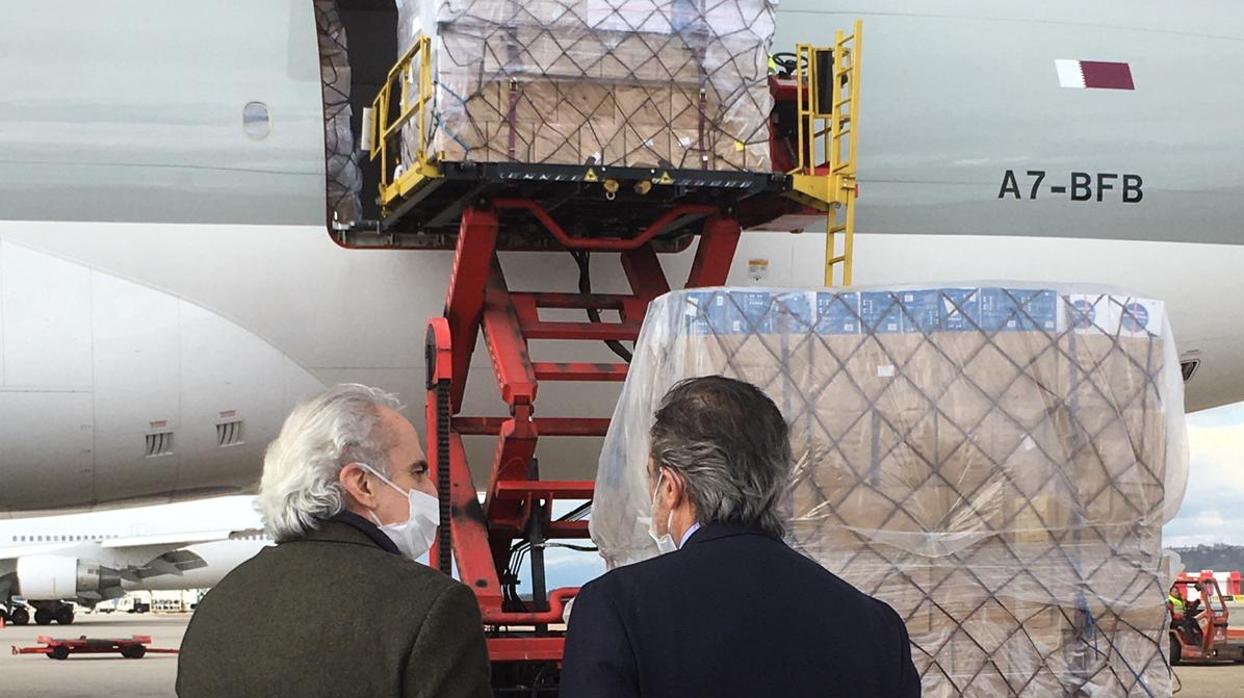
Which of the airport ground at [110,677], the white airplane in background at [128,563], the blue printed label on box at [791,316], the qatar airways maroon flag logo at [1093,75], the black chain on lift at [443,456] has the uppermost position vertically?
the qatar airways maroon flag logo at [1093,75]

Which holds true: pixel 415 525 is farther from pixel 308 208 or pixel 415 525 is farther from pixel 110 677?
pixel 110 677

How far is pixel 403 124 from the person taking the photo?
816cm

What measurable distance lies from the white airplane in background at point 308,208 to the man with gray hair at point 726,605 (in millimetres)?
6071

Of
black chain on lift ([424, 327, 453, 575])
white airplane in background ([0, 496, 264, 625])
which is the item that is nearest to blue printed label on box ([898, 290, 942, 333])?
black chain on lift ([424, 327, 453, 575])

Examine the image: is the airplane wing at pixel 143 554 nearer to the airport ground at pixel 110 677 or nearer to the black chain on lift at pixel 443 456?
the airport ground at pixel 110 677

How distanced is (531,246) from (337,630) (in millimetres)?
6224

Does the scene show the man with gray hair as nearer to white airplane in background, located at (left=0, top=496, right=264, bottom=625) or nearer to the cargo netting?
the cargo netting

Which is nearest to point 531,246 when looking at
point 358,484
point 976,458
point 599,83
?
point 599,83

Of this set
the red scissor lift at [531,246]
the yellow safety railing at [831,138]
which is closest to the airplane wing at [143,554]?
the red scissor lift at [531,246]

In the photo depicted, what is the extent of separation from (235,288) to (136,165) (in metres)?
0.88

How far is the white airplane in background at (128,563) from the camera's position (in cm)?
3612

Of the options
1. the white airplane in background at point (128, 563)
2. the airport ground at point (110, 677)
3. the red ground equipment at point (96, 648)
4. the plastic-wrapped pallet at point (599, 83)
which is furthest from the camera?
the white airplane in background at point (128, 563)

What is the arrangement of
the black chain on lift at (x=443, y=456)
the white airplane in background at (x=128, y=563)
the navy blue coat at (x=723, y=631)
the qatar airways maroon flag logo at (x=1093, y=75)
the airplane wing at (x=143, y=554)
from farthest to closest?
the airplane wing at (x=143, y=554) < the white airplane in background at (x=128, y=563) < the qatar airways maroon flag logo at (x=1093, y=75) < the black chain on lift at (x=443, y=456) < the navy blue coat at (x=723, y=631)

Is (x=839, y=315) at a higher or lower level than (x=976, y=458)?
higher
